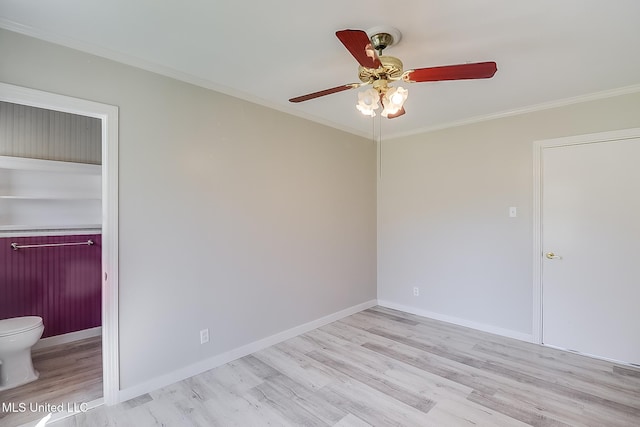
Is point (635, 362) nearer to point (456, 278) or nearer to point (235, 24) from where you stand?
point (456, 278)

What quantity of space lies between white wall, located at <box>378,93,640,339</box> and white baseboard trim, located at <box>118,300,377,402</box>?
118 cm

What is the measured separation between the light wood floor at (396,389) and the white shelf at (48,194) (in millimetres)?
1994

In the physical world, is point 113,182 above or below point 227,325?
above

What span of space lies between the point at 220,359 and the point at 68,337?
1739 mm

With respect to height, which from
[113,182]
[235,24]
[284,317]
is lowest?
[284,317]

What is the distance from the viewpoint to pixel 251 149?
9.59 feet

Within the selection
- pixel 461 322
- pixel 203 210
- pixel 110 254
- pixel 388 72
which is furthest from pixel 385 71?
pixel 461 322

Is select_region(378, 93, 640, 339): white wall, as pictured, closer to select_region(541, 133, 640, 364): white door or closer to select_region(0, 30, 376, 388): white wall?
select_region(541, 133, 640, 364): white door

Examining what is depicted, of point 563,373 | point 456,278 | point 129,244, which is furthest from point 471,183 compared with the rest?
A: point 129,244

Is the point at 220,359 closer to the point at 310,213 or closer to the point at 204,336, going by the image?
the point at 204,336

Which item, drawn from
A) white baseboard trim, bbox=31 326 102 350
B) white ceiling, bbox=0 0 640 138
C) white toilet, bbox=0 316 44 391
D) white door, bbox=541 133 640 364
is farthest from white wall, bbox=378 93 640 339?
white toilet, bbox=0 316 44 391

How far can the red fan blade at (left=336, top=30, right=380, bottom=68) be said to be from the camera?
1317mm

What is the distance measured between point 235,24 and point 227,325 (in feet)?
7.70

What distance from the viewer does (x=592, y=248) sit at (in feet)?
9.37
